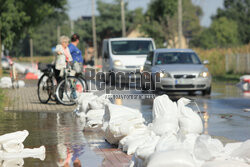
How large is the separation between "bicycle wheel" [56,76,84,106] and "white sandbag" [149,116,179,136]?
24.9ft

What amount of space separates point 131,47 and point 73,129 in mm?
16533

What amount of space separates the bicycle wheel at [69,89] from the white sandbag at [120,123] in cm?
667

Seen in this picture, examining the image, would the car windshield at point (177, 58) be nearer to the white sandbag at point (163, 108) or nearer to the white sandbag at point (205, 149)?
the white sandbag at point (163, 108)

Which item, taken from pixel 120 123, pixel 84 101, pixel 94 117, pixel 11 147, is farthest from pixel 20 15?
pixel 11 147

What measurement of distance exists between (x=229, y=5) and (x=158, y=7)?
224 ft

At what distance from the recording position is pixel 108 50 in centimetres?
2659

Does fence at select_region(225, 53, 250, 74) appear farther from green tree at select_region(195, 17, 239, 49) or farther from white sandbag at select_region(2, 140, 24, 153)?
green tree at select_region(195, 17, 239, 49)

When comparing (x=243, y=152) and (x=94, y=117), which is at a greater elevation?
(x=243, y=152)

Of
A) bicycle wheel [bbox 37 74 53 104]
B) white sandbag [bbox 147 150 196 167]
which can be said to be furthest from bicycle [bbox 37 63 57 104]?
white sandbag [bbox 147 150 196 167]

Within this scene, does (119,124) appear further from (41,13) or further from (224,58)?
(41,13)

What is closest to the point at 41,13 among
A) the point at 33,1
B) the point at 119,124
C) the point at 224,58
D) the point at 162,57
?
the point at 33,1

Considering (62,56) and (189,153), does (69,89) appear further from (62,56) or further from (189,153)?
(189,153)

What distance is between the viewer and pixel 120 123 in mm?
7961

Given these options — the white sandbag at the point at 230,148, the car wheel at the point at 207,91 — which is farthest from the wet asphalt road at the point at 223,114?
the white sandbag at the point at 230,148
